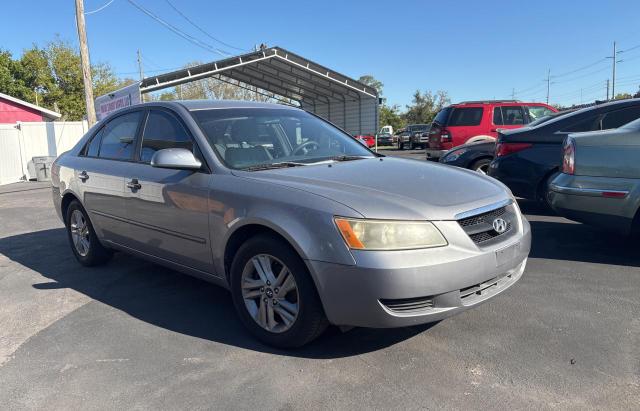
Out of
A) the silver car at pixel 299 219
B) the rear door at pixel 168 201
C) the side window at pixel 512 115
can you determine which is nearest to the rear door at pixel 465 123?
the side window at pixel 512 115

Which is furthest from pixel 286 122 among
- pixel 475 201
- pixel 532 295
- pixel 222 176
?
pixel 532 295

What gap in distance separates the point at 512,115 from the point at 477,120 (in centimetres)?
86

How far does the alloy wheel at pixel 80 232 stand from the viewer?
5145 millimetres

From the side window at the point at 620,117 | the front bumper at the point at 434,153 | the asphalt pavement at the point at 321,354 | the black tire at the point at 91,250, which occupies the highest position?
the side window at the point at 620,117

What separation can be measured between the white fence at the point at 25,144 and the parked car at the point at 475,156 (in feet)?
47.9

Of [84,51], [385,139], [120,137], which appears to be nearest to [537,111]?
[120,137]

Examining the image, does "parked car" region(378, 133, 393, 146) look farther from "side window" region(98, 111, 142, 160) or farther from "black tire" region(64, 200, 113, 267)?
"side window" region(98, 111, 142, 160)

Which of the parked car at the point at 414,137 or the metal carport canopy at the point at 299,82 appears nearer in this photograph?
the metal carport canopy at the point at 299,82

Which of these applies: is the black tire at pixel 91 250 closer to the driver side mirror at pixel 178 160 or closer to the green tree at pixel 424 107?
the driver side mirror at pixel 178 160

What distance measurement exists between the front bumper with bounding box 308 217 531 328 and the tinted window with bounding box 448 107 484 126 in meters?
9.40

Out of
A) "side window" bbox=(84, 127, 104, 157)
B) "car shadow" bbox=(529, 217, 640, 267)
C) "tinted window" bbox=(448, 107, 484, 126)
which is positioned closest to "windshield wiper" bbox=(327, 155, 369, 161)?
"car shadow" bbox=(529, 217, 640, 267)

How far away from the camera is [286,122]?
4.26 meters

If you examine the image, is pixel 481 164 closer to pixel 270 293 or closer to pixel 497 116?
pixel 497 116

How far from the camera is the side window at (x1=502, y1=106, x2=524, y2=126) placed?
38.8 ft
